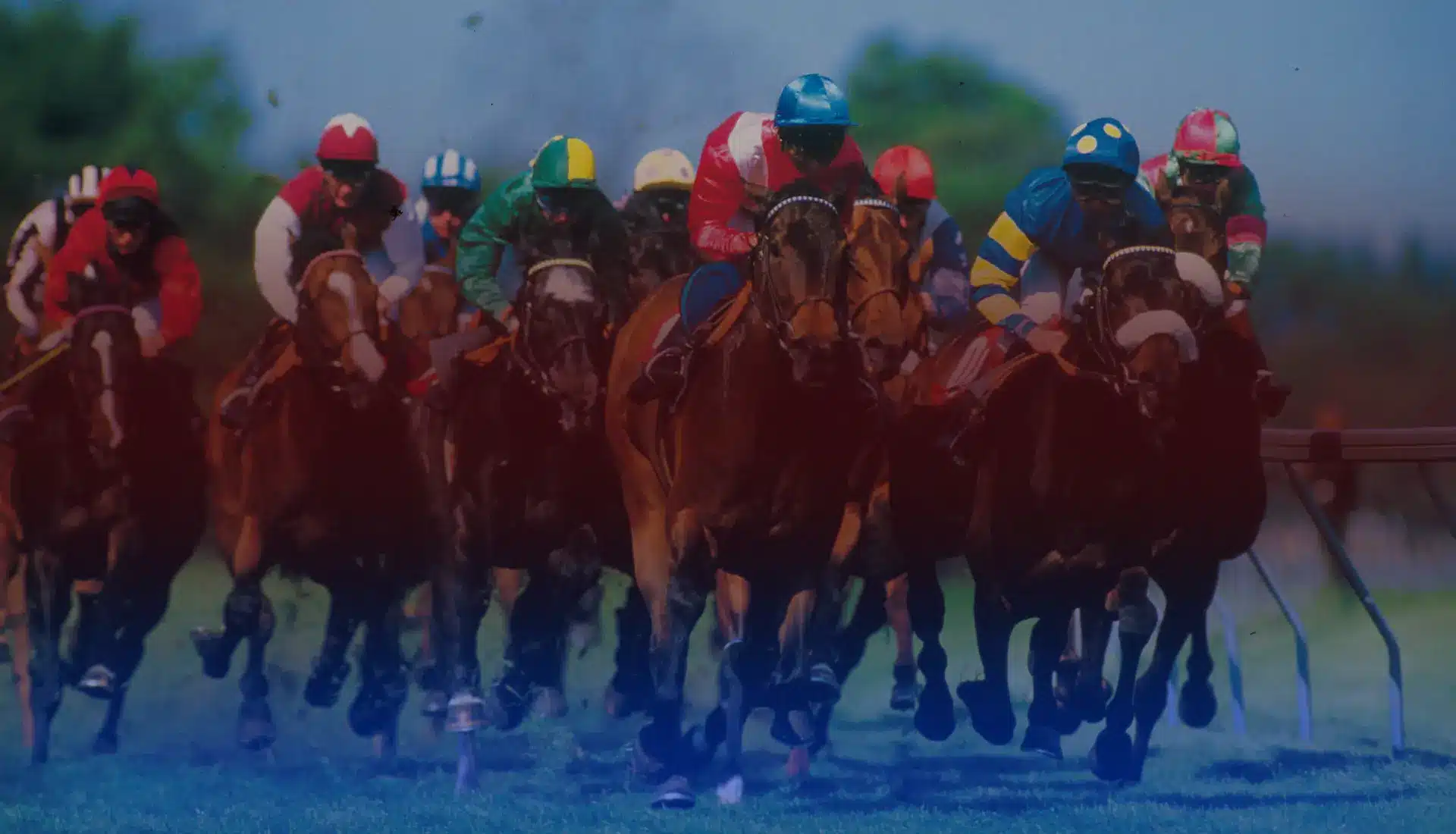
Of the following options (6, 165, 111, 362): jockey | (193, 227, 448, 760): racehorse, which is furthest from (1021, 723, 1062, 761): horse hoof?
(6, 165, 111, 362): jockey

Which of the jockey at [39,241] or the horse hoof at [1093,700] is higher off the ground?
the jockey at [39,241]

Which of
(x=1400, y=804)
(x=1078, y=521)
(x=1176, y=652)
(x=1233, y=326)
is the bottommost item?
(x=1400, y=804)

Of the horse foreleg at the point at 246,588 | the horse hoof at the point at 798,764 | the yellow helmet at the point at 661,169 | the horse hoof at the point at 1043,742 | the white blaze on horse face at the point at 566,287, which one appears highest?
the yellow helmet at the point at 661,169

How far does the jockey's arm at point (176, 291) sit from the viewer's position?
6.46m

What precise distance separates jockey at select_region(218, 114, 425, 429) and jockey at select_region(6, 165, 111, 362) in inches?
27.7

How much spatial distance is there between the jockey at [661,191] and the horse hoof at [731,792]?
6.17ft

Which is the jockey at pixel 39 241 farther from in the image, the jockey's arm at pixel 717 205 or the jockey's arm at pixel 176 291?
the jockey's arm at pixel 717 205

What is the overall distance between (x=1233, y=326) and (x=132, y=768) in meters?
3.91

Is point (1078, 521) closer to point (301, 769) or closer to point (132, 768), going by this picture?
point (301, 769)

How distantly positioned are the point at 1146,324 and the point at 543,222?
1.88 metres

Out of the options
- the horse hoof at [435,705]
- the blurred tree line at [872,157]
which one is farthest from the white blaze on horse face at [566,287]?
the horse hoof at [435,705]

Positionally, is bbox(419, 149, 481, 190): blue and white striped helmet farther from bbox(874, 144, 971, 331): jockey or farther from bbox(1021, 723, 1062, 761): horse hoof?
bbox(1021, 723, 1062, 761): horse hoof

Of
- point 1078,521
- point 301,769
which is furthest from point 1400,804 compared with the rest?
point 301,769

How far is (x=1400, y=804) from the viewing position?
5965 mm
